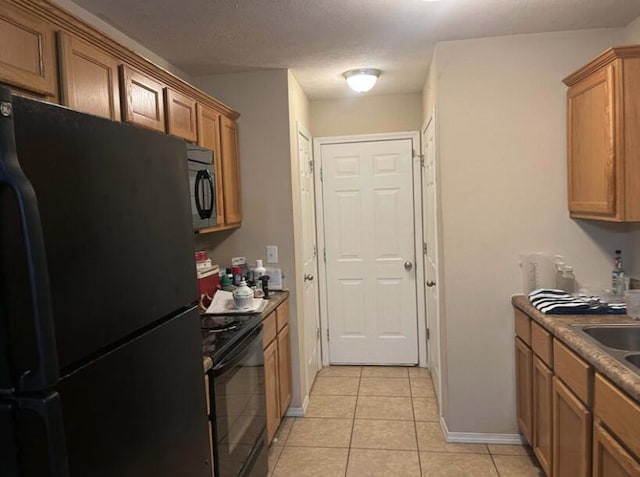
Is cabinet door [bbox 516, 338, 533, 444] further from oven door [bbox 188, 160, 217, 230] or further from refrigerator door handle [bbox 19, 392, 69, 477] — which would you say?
refrigerator door handle [bbox 19, 392, 69, 477]

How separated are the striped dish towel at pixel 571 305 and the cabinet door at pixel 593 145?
44 cm

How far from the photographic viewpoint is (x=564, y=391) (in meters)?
1.99

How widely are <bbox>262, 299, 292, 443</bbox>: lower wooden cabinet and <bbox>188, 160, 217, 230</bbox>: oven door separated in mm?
671

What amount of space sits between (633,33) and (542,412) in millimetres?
2031

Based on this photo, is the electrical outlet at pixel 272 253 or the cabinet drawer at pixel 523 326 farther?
the electrical outlet at pixel 272 253

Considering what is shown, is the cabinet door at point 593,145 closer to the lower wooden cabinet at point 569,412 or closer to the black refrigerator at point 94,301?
the lower wooden cabinet at point 569,412

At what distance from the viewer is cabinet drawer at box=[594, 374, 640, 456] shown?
1421 millimetres

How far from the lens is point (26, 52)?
1354 mm

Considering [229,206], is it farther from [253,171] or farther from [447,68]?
[447,68]

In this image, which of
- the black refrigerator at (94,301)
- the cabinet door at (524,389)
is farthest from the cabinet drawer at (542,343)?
the black refrigerator at (94,301)

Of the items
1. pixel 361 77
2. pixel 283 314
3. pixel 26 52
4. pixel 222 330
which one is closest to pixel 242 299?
pixel 222 330

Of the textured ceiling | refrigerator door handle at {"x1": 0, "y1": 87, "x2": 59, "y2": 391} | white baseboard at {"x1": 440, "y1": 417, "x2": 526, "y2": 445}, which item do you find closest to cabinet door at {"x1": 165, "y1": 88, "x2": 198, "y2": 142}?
the textured ceiling

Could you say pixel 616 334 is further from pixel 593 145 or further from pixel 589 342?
pixel 593 145

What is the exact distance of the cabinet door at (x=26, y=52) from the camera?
1.27 m
